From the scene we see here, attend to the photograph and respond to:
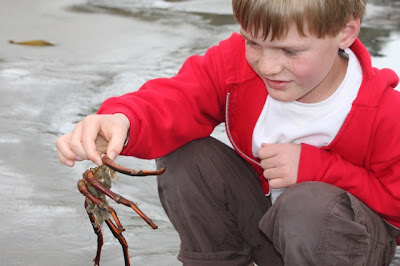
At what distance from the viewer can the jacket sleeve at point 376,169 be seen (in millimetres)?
2076

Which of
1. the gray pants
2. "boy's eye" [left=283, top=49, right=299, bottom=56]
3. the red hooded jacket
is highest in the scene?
"boy's eye" [left=283, top=49, right=299, bottom=56]

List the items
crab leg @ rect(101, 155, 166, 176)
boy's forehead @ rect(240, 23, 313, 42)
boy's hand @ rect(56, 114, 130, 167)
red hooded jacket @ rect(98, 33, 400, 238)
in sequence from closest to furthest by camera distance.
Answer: crab leg @ rect(101, 155, 166, 176) < boy's hand @ rect(56, 114, 130, 167) < boy's forehead @ rect(240, 23, 313, 42) < red hooded jacket @ rect(98, 33, 400, 238)

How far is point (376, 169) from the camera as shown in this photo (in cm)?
213

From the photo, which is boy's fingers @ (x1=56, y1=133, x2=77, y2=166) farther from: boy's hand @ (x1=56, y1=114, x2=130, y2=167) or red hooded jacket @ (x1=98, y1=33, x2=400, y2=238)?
red hooded jacket @ (x1=98, y1=33, x2=400, y2=238)

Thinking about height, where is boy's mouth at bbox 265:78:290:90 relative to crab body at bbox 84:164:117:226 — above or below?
above

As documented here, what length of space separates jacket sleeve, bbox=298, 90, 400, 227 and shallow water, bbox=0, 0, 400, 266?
24.6 inches

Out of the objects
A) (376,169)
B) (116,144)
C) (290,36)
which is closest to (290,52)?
(290,36)

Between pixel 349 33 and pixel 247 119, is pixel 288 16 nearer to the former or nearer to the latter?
pixel 349 33

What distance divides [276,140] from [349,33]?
399 mm

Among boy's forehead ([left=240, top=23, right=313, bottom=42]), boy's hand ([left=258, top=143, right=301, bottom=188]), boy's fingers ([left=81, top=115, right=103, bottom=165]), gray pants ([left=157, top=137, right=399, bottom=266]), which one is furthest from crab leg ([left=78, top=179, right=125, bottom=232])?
boy's forehead ([left=240, top=23, right=313, bottom=42])

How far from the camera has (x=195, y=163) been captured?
2.24 meters

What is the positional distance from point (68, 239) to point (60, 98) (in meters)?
1.58

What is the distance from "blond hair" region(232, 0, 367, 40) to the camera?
6.45ft

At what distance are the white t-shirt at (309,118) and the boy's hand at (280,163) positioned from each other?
79 millimetres
